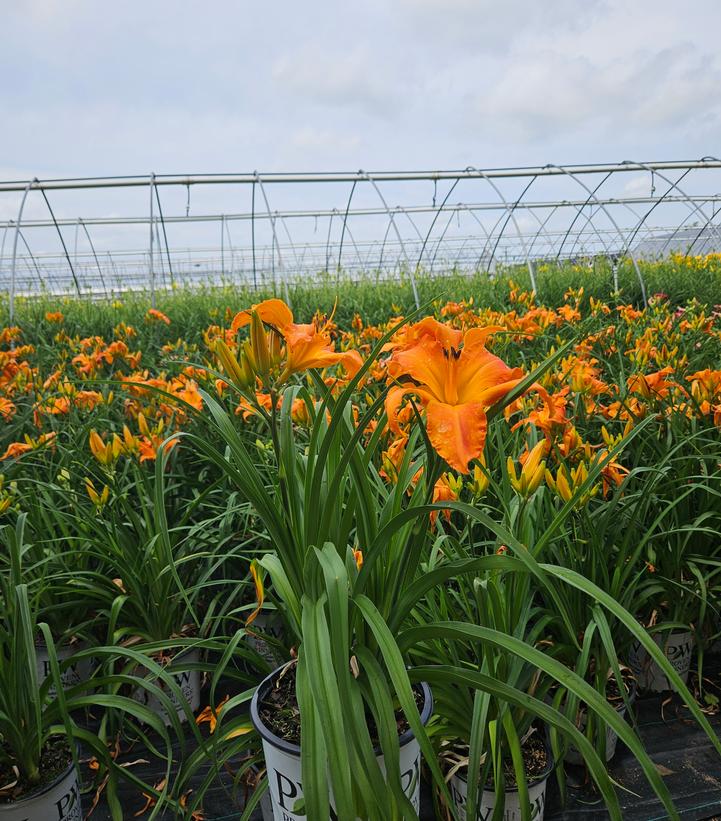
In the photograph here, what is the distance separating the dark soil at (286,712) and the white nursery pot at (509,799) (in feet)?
1.01

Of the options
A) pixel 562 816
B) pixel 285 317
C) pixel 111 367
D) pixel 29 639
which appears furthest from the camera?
pixel 111 367

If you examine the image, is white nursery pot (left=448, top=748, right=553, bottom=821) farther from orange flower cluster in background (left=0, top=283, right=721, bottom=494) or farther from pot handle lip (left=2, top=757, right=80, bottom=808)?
pot handle lip (left=2, top=757, right=80, bottom=808)

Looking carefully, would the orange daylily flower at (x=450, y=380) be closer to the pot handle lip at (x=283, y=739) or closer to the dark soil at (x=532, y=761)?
the pot handle lip at (x=283, y=739)

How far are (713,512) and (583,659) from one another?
646 millimetres

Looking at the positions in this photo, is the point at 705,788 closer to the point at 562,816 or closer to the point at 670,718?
the point at 670,718

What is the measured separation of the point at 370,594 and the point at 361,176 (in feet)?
21.2

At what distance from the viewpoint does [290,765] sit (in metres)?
0.87

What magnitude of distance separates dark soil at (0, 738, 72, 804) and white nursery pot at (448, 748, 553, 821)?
2.65 ft

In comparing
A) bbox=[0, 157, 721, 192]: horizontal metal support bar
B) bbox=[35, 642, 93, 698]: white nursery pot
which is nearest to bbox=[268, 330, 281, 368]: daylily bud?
bbox=[35, 642, 93, 698]: white nursery pot

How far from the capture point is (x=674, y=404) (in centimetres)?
183

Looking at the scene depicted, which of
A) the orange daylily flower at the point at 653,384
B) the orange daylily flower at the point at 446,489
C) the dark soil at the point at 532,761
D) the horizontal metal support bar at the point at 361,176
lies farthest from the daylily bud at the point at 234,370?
the horizontal metal support bar at the point at 361,176

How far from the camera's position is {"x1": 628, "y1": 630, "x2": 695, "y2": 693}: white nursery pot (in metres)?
1.56

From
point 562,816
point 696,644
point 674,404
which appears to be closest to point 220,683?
point 562,816

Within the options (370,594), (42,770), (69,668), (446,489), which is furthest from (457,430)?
(69,668)
